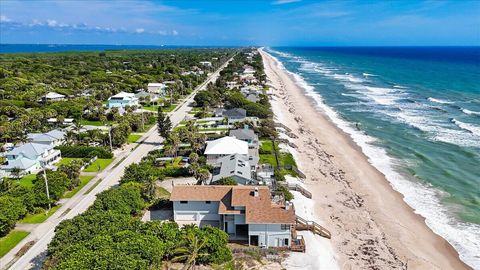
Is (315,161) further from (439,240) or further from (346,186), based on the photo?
(439,240)

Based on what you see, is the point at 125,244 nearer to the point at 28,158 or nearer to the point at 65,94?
the point at 28,158

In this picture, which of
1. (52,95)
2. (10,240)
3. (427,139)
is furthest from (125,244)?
(52,95)

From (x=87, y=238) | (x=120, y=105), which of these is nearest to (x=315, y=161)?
(x=87, y=238)

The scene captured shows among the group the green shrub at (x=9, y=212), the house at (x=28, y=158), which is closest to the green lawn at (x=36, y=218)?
the green shrub at (x=9, y=212)

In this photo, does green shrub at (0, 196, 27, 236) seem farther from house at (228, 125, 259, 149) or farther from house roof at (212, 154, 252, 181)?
house at (228, 125, 259, 149)

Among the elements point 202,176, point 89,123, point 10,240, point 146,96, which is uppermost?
point 146,96

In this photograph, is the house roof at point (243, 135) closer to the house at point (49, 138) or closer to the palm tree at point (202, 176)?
the palm tree at point (202, 176)

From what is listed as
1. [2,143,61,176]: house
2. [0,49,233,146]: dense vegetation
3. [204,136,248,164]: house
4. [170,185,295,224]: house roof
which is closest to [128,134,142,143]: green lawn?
[0,49,233,146]: dense vegetation
